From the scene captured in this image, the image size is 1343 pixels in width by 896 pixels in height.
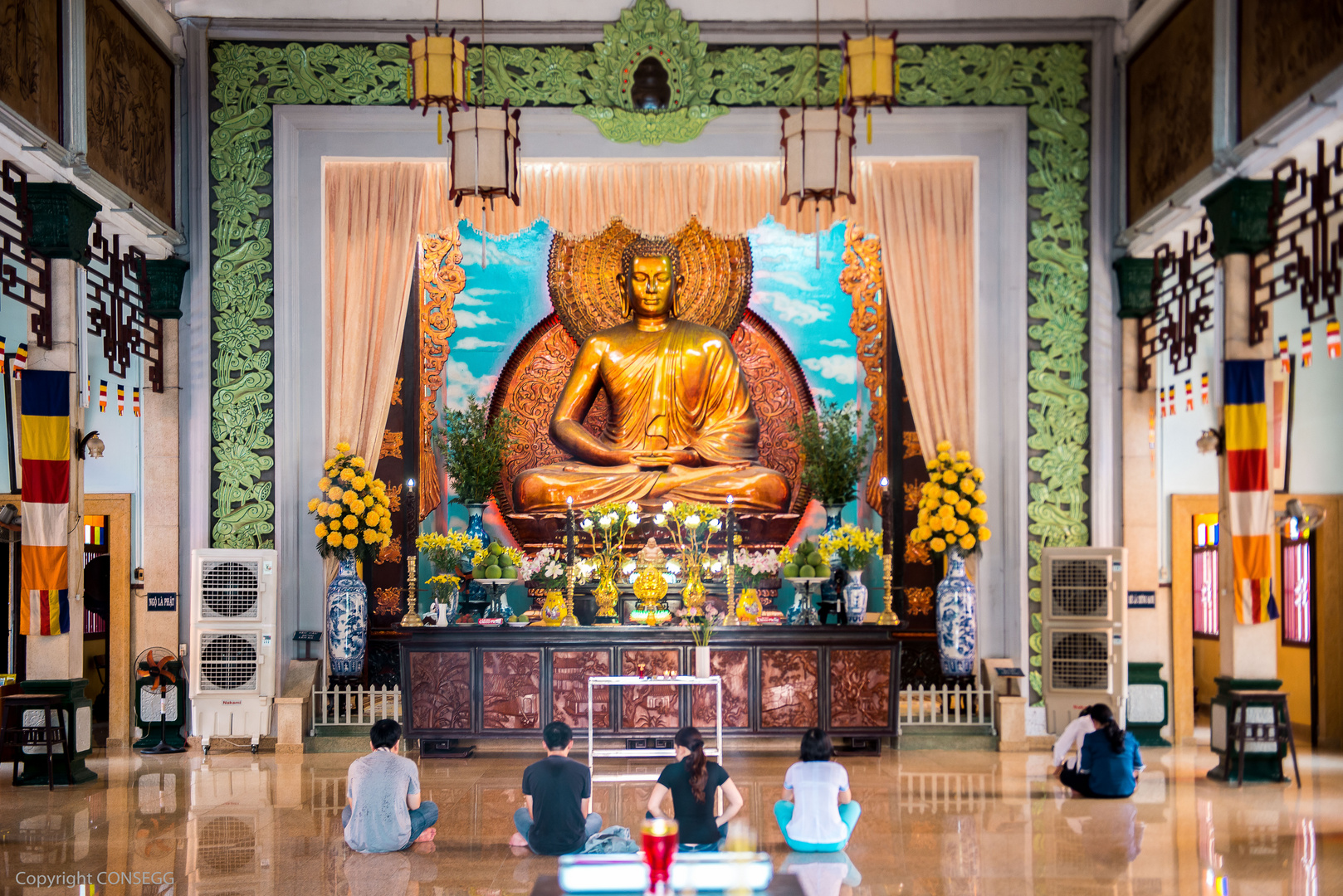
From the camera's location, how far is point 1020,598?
876cm

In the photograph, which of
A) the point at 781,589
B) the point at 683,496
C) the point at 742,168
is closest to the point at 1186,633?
the point at 781,589

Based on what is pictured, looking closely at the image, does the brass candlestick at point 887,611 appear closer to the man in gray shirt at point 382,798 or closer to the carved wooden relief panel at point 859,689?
the carved wooden relief panel at point 859,689

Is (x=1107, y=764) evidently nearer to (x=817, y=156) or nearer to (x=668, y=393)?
(x=817, y=156)

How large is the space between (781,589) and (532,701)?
2953 mm

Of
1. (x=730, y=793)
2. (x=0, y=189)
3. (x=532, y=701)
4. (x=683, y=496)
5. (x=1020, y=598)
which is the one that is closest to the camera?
(x=730, y=793)

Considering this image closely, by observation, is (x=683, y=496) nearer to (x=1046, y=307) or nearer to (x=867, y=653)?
(x=867, y=653)

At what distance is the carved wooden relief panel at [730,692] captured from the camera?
313 inches

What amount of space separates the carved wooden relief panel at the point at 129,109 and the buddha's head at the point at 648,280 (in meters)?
3.73

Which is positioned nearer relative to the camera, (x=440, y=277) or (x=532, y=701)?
(x=532, y=701)

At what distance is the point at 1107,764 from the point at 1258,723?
4.14 feet

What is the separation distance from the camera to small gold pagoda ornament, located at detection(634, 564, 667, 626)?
7.86 meters

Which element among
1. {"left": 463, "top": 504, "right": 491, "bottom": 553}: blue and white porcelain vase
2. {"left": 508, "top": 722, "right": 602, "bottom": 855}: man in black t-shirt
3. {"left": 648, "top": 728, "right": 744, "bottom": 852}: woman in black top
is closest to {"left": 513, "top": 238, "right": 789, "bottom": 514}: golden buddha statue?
{"left": 463, "top": 504, "right": 491, "bottom": 553}: blue and white porcelain vase

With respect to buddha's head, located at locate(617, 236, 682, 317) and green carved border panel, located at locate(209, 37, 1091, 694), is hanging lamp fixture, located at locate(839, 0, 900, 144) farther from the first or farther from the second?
buddha's head, located at locate(617, 236, 682, 317)

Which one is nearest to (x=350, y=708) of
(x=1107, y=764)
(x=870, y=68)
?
(x=1107, y=764)
